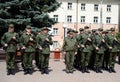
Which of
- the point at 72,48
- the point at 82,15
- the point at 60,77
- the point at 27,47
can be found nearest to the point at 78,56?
the point at 72,48

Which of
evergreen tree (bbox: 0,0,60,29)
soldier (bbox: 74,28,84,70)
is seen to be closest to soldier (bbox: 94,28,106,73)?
soldier (bbox: 74,28,84,70)

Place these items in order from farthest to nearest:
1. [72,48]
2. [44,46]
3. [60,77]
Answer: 1. [72,48]
2. [44,46]
3. [60,77]

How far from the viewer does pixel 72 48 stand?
1507cm

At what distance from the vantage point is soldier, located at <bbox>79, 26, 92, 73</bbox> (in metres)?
15.4

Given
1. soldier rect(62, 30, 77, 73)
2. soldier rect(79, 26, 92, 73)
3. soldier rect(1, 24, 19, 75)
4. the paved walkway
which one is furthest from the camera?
soldier rect(79, 26, 92, 73)

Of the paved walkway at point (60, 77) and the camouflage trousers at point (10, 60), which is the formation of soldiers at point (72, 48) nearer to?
the camouflage trousers at point (10, 60)

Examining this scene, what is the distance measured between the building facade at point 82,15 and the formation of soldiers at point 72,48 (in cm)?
3894

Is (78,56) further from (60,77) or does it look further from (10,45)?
(10,45)

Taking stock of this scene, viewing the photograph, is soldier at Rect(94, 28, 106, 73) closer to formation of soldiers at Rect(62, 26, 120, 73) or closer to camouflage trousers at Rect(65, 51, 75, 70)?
formation of soldiers at Rect(62, 26, 120, 73)

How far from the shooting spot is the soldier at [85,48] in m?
A: 15.4

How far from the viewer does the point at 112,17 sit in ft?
188

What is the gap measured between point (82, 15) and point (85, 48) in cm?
4087

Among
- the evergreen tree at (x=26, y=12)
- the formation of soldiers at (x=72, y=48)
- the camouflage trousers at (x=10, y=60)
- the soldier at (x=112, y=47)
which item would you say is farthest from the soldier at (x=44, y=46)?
the evergreen tree at (x=26, y=12)

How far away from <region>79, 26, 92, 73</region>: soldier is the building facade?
129ft
